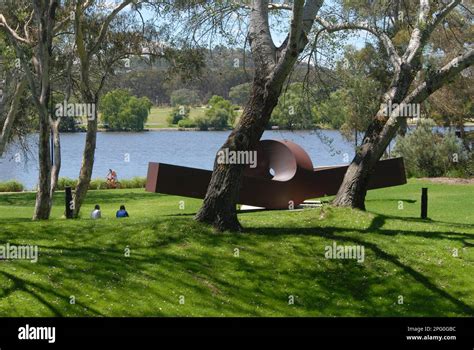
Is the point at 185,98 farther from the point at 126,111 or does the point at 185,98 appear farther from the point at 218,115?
the point at 126,111

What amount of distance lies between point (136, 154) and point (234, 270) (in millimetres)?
71581

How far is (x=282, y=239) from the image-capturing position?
15297 millimetres

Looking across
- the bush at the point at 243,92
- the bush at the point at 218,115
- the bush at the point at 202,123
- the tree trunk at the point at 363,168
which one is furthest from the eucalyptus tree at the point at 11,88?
the bush at the point at 202,123

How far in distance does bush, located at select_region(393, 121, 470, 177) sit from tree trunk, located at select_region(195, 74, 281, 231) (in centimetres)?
2735

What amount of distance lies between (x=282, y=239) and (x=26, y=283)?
5053 millimetres

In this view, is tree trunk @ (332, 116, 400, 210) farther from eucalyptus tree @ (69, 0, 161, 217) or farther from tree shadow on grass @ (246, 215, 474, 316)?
eucalyptus tree @ (69, 0, 161, 217)

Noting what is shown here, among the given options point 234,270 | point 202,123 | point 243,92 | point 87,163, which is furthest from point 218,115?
point 234,270

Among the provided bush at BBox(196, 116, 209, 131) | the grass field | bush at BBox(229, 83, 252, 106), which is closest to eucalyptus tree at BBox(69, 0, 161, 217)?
bush at BBox(229, 83, 252, 106)

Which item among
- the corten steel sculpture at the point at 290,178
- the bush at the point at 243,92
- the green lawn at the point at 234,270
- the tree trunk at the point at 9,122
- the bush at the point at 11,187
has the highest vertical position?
the bush at the point at 243,92

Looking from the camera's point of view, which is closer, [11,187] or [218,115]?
[11,187]

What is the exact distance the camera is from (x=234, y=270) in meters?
13.6

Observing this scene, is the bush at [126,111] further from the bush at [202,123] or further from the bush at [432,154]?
the bush at [432,154]

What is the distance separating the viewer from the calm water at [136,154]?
61188 mm

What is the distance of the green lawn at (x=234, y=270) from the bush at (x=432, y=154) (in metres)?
24.6
